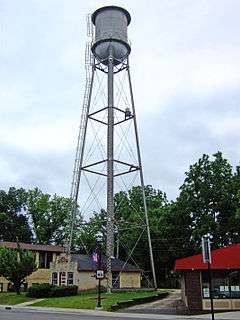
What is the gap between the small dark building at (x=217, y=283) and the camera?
29.2 meters

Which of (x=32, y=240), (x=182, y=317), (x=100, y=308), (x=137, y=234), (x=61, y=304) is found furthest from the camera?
(x=32, y=240)

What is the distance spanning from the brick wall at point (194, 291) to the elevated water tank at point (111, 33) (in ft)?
89.7

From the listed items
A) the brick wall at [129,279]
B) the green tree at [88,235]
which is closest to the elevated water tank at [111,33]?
the brick wall at [129,279]

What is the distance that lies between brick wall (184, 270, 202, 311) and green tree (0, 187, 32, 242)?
58.8 m

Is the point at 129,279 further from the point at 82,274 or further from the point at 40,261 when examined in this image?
the point at 40,261

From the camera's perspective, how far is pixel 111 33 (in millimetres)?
48906

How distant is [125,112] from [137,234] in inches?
1064

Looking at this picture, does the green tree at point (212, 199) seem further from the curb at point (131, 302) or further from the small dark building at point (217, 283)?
the small dark building at point (217, 283)

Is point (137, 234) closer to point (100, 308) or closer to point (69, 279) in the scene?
point (69, 279)

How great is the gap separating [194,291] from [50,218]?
5408 centimetres

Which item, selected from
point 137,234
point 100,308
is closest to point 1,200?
point 137,234

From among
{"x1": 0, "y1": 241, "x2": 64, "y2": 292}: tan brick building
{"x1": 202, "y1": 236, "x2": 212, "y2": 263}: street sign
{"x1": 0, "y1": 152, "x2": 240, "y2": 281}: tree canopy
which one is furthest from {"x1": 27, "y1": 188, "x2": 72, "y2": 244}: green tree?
{"x1": 202, "y1": 236, "x2": 212, "y2": 263}: street sign

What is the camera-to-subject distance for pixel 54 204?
81000mm

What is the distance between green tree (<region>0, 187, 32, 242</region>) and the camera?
8631cm
